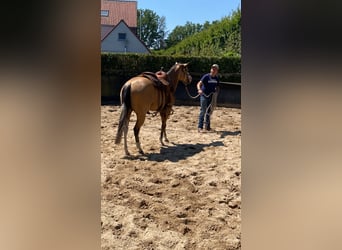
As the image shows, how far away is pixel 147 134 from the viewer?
129 centimetres

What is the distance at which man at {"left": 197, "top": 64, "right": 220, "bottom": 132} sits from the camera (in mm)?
1436

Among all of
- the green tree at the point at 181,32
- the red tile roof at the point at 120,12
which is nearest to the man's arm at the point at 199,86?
the green tree at the point at 181,32

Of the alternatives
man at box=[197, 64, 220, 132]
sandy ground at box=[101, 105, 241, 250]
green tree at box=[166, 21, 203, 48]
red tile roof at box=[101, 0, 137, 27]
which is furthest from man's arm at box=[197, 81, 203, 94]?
red tile roof at box=[101, 0, 137, 27]

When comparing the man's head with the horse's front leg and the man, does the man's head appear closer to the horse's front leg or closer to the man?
the man

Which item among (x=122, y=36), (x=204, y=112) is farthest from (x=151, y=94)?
(x=122, y=36)

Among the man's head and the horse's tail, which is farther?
the man's head

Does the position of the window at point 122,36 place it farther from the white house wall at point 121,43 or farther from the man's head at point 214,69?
the man's head at point 214,69

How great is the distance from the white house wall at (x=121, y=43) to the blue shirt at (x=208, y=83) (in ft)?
0.95

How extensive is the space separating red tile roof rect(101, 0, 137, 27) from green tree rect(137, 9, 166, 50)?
2 centimetres

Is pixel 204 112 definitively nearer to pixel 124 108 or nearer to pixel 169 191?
pixel 124 108

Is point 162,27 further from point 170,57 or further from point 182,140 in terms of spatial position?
point 182,140
